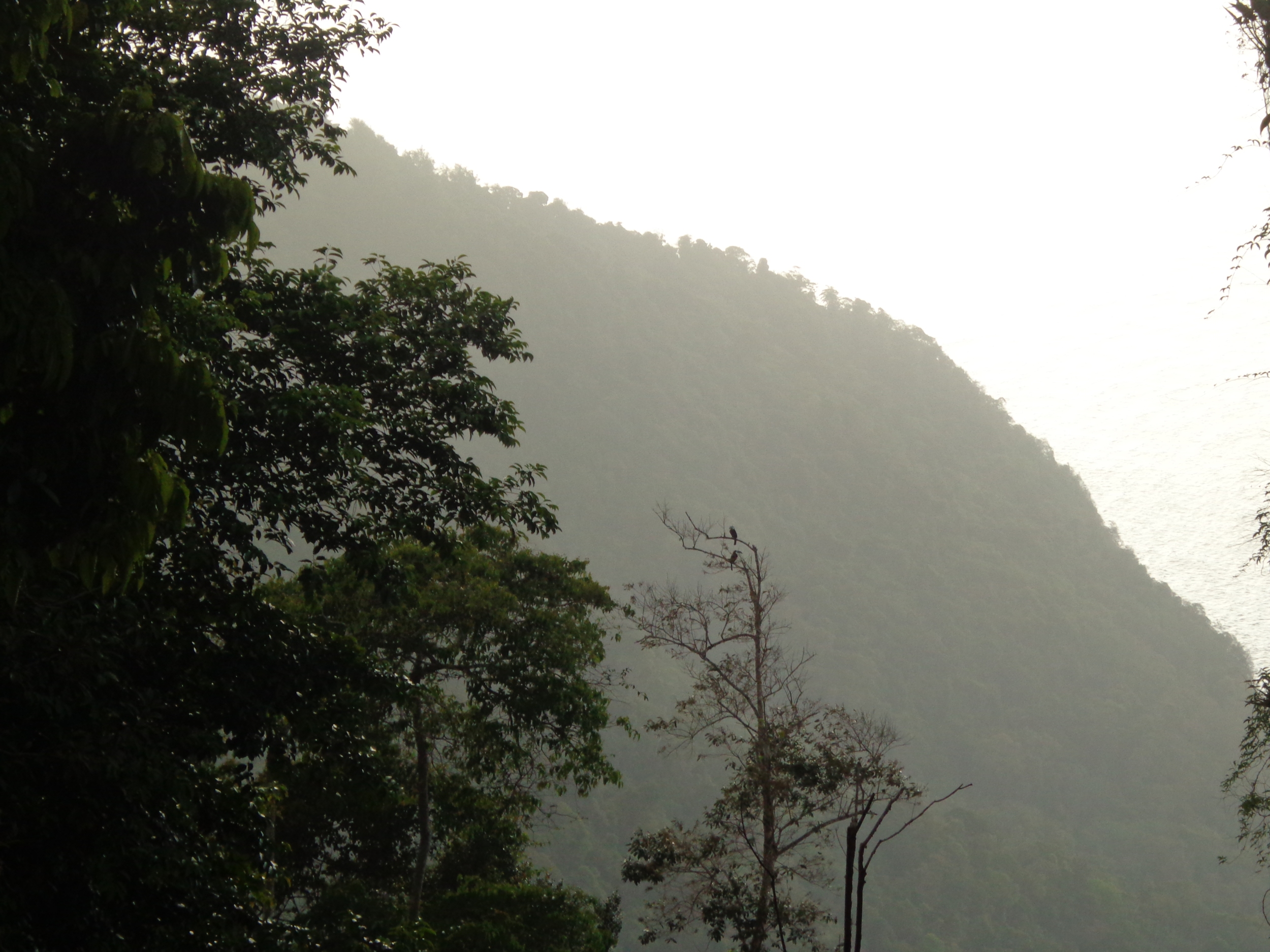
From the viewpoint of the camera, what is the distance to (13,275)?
9.72 ft

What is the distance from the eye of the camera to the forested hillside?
6272cm

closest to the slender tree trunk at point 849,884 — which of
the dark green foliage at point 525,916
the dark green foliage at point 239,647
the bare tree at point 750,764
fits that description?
the dark green foliage at point 239,647

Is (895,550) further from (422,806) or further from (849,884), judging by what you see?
(849,884)

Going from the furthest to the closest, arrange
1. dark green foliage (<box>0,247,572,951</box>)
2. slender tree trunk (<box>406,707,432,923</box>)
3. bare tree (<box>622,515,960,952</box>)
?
bare tree (<box>622,515,960,952</box>), slender tree trunk (<box>406,707,432,923</box>), dark green foliage (<box>0,247,572,951</box>)

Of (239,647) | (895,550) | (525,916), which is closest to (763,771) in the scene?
(525,916)

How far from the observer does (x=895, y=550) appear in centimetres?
9025

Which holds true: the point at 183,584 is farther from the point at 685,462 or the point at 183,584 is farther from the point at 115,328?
the point at 685,462

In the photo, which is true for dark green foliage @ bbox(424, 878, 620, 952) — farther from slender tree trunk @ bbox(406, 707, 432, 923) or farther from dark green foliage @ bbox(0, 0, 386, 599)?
dark green foliage @ bbox(0, 0, 386, 599)

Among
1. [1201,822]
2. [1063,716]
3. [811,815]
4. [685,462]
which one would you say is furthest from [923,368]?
[811,815]

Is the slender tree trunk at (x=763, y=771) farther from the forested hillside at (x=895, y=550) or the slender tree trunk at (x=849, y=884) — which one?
the forested hillside at (x=895, y=550)

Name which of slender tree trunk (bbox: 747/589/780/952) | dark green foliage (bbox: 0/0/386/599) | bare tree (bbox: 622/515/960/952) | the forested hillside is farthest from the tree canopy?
the forested hillside

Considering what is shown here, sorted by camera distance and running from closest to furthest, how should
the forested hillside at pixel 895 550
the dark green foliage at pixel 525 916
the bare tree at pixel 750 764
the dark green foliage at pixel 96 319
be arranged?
the dark green foliage at pixel 96 319, the dark green foliage at pixel 525 916, the bare tree at pixel 750 764, the forested hillside at pixel 895 550

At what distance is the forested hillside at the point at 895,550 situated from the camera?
6272 cm

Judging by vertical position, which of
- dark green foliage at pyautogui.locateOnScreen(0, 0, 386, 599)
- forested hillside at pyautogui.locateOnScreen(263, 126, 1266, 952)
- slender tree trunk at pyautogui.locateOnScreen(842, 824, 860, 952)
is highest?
forested hillside at pyautogui.locateOnScreen(263, 126, 1266, 952)
